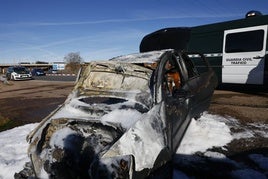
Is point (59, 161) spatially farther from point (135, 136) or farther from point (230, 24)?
point (230, 24)

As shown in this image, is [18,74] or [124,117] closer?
[124,117]

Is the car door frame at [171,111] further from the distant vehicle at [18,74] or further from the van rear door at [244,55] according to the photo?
the distant vehicle at [18,74]

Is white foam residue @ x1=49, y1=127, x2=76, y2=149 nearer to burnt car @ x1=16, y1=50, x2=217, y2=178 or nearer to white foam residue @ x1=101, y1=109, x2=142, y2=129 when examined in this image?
burnt car @ x1=16, y1=50, x2=217, y2=178

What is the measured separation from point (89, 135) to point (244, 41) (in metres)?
7.84

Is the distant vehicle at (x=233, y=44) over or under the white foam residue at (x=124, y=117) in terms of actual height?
over

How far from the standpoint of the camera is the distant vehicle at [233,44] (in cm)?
907

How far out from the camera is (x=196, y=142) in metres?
4.74

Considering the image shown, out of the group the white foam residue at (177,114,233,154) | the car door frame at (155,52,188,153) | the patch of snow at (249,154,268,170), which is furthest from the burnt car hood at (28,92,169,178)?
the patch of snow at (249,154,268,170)

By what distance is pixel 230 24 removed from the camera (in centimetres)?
998

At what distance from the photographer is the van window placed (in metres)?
9.09

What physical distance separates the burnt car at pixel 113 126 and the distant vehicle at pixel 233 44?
580 cm

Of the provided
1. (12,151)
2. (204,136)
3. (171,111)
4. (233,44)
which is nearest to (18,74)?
(233,44)

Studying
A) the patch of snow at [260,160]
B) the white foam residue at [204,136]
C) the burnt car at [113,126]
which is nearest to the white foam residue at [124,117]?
the burnt car at [113,126]

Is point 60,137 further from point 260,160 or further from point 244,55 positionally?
point 244,55
